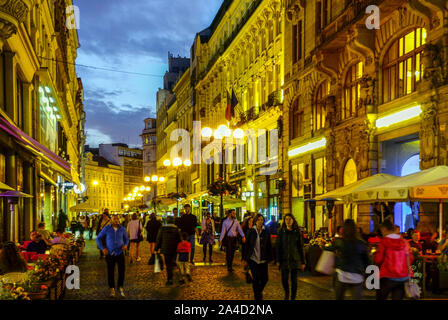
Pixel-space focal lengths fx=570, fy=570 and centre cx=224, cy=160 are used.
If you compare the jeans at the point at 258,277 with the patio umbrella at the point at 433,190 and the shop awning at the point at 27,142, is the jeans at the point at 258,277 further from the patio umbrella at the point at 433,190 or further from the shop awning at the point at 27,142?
the shop awning at the point at 27,142

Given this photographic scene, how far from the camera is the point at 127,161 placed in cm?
15438

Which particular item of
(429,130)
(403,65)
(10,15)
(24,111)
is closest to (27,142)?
(10,15)

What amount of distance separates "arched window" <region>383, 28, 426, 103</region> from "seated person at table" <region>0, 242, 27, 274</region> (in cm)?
1445

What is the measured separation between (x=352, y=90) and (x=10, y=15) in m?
15.2

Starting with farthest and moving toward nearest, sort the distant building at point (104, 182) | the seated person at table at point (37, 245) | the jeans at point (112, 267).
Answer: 1. the distant building at point (104, 182)
2. the seated person at table at point (37, 245)
3. the jeans at point (112, 267)

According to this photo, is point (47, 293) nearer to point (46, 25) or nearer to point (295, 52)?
point (46, 25)

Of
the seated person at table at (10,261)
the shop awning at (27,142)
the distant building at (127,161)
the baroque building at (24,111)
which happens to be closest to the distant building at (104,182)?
the distant building at (127,161)

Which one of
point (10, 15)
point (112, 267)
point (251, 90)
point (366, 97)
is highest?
point (251, 90)

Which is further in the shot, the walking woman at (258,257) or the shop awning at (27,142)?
the shop awning at (27,142)

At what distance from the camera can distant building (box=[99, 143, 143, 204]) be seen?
503 ft

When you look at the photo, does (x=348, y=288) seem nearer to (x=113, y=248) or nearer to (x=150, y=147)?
(x=113, y=248)

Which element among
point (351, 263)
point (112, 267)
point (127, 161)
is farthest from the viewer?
point (127, 161)

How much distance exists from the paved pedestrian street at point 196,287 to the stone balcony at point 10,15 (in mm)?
6925

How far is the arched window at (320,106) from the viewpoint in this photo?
28.2 meters
